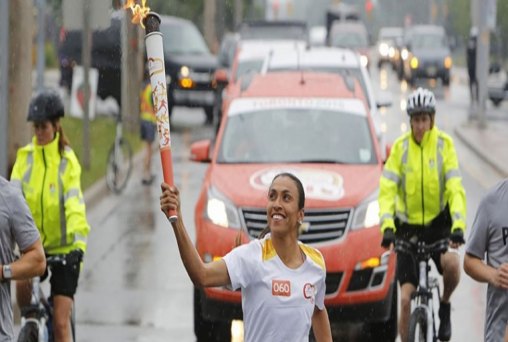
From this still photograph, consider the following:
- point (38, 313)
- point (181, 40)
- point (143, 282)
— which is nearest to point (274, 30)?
point (181, 40)

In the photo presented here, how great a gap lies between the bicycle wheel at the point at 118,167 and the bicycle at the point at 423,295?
427 inches

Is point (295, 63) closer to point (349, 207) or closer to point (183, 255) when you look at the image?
point (349, 207)

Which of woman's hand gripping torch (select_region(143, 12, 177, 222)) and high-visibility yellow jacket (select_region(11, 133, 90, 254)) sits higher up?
woman's hand gripping torch (select_region(143, 12, 177, 222))

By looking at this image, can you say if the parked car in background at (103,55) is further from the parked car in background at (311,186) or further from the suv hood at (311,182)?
the suv hood at (311,182)

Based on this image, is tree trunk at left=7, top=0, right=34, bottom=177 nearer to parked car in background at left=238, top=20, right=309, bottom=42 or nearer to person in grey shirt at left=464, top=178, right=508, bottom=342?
person in grey shirt at left=464, top=178, right=508, bottom=342

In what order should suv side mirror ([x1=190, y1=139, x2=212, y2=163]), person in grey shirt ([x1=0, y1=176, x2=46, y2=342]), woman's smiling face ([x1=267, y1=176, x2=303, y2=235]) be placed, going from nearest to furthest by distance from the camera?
woman's smiling face ([x1=267, y1=176, x2=303, y2=235]) < person in grey shirt ([x1=0, y1=176, x2=46, y2=342]) < suv side mirror ([x1=190, y1=139, x2=212, y2=163])

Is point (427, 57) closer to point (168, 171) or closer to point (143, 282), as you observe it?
point (143, 282)

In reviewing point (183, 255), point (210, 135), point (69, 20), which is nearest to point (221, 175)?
point (183, 255)

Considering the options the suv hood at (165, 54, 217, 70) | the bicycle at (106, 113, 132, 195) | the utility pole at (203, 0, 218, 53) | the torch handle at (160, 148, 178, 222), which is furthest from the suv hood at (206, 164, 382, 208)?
the utility pole at (203, 0, 218, 53)

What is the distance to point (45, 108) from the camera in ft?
27.5

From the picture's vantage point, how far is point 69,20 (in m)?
20.1

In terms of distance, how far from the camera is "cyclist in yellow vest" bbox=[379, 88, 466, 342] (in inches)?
368

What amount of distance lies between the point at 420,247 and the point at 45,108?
8.45 feet

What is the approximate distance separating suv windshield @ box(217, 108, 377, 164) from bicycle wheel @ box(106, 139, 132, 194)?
25.2 feet
